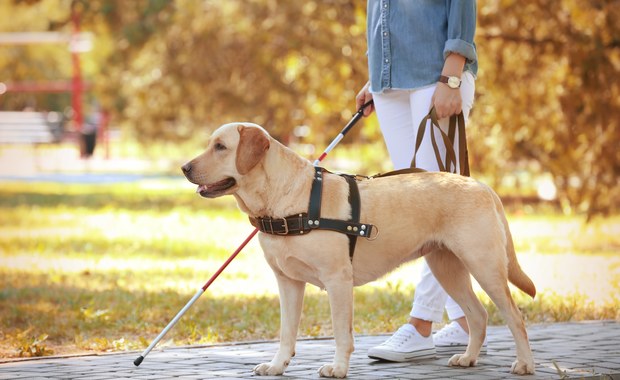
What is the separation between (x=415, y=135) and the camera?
258 inches

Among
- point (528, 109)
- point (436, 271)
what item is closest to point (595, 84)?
point (528, 109)

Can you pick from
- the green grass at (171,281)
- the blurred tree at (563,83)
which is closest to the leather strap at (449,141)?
the green grass at (171,281)

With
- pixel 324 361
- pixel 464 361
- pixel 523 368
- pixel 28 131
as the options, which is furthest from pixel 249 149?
pixel 28 131

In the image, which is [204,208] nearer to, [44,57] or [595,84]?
[595,84]

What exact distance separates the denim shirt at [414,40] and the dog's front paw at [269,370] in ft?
5.88

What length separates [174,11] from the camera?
67.0ft

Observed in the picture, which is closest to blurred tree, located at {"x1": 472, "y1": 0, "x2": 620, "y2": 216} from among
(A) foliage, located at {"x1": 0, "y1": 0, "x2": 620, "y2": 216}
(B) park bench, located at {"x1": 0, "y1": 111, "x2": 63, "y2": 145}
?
(A) foliage, located at {"x1": 0, "y1": 0, "x2": 620, "y2": 216}

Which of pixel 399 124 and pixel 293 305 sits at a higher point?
pixel 399 124

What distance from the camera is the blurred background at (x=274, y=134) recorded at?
859 centimetres

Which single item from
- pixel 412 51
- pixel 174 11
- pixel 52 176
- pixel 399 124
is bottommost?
pixel 52 176

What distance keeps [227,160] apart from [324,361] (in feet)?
4.57

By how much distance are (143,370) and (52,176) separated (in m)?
22.6

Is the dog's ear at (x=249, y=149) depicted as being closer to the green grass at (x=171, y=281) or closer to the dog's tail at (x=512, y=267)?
the dog's tail at (x=512, y=267)

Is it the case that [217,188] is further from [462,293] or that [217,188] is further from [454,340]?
[454,340]
